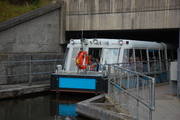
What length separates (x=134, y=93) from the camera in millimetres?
7441

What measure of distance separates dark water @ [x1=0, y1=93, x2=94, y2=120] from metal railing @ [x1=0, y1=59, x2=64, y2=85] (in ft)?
4.77

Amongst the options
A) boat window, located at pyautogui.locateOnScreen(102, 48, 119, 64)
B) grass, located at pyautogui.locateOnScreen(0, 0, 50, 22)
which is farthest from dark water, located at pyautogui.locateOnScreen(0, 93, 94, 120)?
grass, located at pyautogui.locateOnScreen(0, 0, 50, 22)

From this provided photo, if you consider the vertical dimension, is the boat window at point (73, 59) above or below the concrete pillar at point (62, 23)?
below

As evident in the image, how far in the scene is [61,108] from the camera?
1134 centimetres

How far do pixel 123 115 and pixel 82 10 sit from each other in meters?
11.7

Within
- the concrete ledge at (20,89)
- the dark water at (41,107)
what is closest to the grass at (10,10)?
the concrete ledge at (20,89)

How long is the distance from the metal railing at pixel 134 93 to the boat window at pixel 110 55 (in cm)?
378

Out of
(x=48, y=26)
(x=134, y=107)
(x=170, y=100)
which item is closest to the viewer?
(x=134, y=107)

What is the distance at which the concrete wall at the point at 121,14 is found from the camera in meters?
15.9

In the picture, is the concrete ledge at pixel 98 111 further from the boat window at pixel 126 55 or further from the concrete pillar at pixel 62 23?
the concrete pillar at pixel 62 23

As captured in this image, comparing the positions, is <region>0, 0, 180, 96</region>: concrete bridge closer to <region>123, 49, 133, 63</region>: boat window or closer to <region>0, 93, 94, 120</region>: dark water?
<region>0, 93, 94, 120</region>: dark water

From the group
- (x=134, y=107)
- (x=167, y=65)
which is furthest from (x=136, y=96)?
(x=167, y=65)

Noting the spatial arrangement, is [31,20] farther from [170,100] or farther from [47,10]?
[170,100]

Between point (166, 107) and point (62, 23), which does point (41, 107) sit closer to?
point (166, 107)
